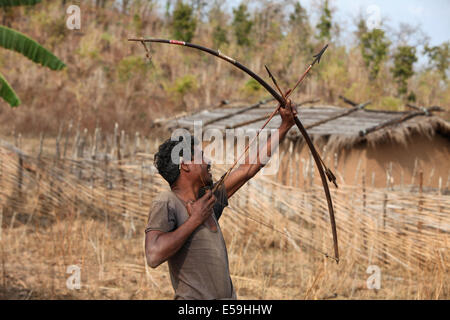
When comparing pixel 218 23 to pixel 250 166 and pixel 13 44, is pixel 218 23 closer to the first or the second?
pixel 13 44

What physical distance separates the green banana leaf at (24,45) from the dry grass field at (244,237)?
143 centimetres

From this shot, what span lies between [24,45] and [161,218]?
21.0 feet

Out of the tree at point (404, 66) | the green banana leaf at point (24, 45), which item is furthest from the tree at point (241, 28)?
the green banana leaf at point (24, 45)

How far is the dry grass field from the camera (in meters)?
5.20

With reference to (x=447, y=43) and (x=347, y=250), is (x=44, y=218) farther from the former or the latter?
(x=447, y=43)

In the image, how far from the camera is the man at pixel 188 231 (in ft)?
6.55

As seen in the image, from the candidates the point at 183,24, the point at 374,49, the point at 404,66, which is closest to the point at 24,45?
the point at 404,66

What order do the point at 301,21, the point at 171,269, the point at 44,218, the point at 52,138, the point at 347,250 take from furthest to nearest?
the point at 301,21
the point at 52,138
the point at 44,218
the point at 347,250
the point at 171,269

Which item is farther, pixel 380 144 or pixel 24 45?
pixel 380 144

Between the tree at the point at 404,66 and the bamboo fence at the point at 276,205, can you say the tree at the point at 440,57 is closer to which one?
the tree at the point at 404,66

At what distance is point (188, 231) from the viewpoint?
1995mm

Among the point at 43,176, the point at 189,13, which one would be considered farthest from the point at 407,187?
the point at 189,13

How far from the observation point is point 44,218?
8.04 metres

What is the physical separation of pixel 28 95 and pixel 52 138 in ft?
11.7
